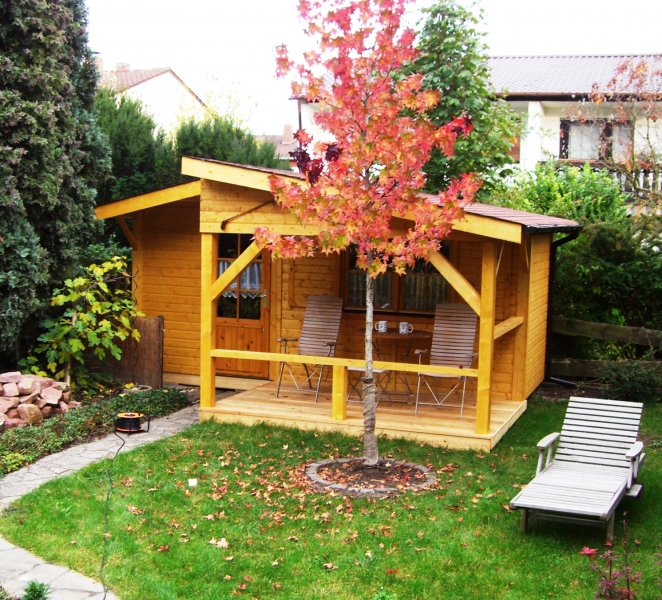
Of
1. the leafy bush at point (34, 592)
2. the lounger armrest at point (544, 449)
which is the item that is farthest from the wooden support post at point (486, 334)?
the leafy bush at point (34, 592)

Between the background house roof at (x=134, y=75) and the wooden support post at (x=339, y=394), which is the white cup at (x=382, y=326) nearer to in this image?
the wooden support post at (x=339, y=394)

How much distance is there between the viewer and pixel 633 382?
10.6m

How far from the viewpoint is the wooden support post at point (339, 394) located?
8.98 meters

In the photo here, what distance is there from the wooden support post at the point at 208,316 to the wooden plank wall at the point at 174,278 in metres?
2.19

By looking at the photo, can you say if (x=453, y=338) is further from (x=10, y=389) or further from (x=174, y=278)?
(x=10, y=389)

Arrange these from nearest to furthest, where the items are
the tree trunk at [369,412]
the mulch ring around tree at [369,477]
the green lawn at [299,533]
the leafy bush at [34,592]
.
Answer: the leafy bush at [34,592], the green lawn at [299,533], the mulch ring around tree at [369,477], the tree trunk at [369,412]

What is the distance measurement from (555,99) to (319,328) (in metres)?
16.9

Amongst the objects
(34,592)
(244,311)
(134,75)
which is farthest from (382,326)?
(134,75)

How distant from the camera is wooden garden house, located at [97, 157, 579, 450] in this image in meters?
8.61

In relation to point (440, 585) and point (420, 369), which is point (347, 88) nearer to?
point (420, 369)

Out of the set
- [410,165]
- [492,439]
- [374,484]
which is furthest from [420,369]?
[410,165]

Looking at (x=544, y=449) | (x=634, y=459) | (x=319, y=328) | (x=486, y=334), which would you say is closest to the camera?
(x=634, y=459)

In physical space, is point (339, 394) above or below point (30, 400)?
above

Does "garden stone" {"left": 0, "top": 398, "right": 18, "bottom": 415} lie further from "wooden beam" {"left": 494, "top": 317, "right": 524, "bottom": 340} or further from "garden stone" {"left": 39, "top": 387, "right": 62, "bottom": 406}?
"wooden beam" {"left": 494, "top": 317, "right": 524, "bottom": 340}
